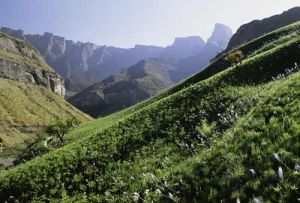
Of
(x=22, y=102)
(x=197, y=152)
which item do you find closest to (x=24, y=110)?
(x=22, y=102)

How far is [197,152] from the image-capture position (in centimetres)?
2075

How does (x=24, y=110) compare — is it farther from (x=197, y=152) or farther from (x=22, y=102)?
(x=197, y=152)

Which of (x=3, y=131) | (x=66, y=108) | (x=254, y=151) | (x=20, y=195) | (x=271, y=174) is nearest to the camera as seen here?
(x=271, y=174)

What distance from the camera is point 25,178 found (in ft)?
91.9

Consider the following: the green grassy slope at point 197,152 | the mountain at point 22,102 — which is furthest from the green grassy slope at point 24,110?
the green grassy slope at point 197,152

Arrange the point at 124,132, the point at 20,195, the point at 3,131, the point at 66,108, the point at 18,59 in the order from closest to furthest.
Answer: the point at 20,195 < the point at 124,132 < the point at 3,131 < the point at 66,108 < the point at 18,59

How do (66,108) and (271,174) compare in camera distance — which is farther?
(66,108)

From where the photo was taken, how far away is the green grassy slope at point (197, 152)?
45.2ft

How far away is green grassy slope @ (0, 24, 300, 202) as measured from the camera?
45.2 feet

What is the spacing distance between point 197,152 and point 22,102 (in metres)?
141

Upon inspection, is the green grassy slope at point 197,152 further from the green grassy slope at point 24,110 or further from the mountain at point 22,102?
the mountain at point 22,102

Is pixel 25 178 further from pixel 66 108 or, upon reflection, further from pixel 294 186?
pixel 66 108

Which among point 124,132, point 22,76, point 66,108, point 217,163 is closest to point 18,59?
point 22,76

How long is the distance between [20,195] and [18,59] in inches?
6918
